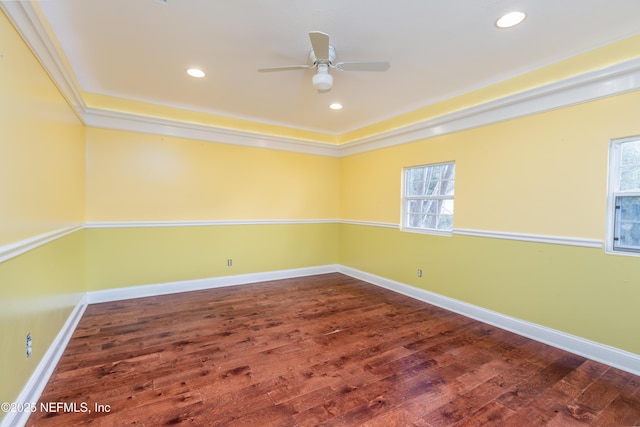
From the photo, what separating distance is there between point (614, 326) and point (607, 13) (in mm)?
2384

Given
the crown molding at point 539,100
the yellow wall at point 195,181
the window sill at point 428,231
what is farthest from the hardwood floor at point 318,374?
the crown molding at point 539,100

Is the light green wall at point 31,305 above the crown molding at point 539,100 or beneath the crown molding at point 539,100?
beneath

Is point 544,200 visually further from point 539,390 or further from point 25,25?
point 25,25

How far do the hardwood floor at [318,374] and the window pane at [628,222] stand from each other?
1.03 metres

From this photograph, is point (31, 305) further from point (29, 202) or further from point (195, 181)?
point (195, 181)

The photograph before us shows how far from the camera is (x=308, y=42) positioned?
241 centimetres

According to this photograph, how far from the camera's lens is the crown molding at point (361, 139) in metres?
1.95

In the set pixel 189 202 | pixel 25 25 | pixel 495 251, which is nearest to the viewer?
pixel 25 25

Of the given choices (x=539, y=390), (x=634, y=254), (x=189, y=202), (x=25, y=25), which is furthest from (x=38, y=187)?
(x=634, y=254)

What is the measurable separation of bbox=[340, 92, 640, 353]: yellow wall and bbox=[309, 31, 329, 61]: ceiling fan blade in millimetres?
2071

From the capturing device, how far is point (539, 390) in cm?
206

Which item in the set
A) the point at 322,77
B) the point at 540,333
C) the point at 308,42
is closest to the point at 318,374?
the point at 540,333

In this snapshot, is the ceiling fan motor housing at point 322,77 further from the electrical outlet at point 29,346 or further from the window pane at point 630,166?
the electrical outlet at point 29,346

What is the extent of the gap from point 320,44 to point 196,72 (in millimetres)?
1563
